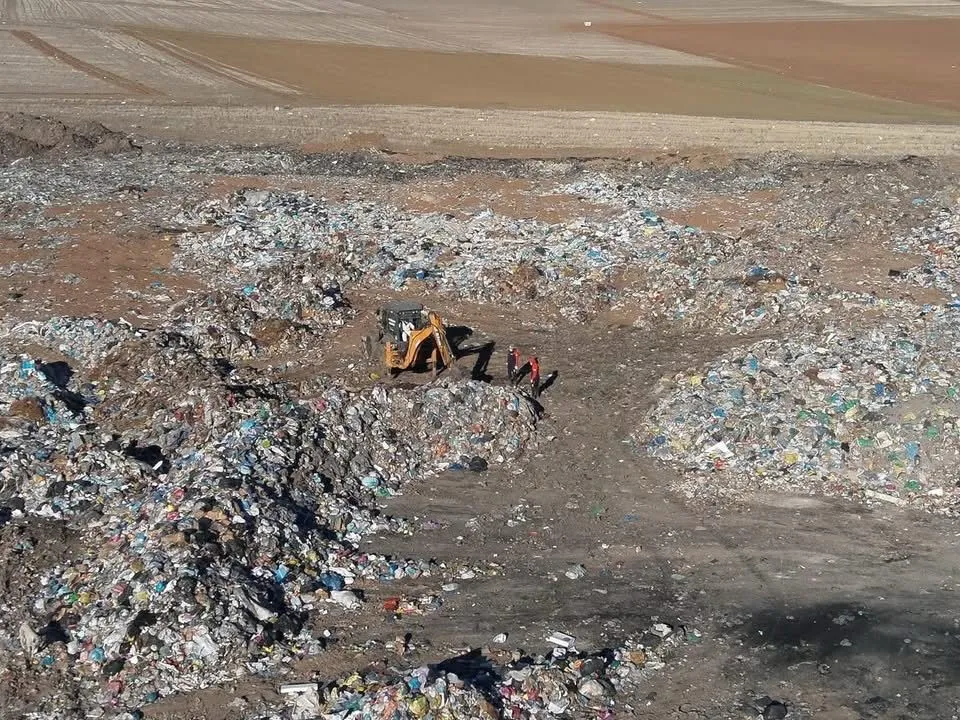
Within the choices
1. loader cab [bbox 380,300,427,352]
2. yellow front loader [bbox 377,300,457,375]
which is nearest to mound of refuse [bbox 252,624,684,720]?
yellow front loader [bbox 377,300,457,375]

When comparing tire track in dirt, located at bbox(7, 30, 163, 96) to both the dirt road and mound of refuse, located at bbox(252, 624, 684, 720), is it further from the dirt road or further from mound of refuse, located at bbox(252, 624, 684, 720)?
mound of refuse, located at bbox(252, 624, 684, 720)

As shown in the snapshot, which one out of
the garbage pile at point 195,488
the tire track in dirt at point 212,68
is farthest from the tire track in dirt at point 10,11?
the garbage pile at point 195,488

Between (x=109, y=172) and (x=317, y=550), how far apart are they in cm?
1359

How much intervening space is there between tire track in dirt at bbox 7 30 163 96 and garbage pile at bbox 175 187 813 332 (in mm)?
10592

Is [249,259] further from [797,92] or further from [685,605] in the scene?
[797,92]

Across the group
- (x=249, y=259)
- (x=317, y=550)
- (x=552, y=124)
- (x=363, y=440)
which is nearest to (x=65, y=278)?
(x=249, y=259)

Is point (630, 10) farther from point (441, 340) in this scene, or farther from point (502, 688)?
point (502, 688)

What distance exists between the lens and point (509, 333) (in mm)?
15609

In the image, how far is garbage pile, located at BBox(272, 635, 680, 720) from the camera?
27.4 feet

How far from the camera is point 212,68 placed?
31.7m

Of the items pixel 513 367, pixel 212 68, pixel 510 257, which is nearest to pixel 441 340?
pixel 513 367

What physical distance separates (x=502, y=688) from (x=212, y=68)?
85.4ft

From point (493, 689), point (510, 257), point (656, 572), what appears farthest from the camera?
point (510, 257)

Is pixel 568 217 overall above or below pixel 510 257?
above
